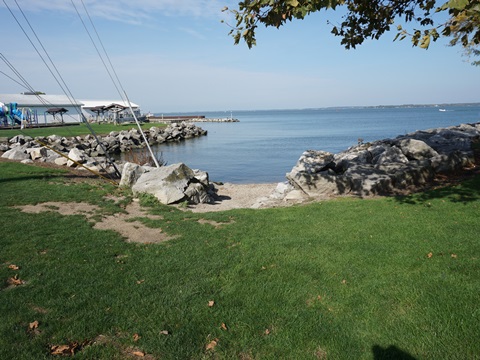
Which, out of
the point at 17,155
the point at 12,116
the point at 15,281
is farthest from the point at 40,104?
the point at 15,281

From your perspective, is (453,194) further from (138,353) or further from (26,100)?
(26,100)

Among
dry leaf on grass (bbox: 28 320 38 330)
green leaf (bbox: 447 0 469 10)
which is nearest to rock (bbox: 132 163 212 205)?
dry leaf on grass (bbox: 28 320 38 330)

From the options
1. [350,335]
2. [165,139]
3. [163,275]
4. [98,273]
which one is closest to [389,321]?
[350,335]

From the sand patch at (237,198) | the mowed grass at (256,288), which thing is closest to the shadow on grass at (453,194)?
→ the mowed grass at (256,288)

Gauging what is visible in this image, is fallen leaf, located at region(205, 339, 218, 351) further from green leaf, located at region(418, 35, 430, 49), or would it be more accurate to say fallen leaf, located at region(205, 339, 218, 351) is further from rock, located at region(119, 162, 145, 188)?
rock, located at region(119, 162, 145, 188)

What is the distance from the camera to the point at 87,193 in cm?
1267

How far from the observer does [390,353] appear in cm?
414

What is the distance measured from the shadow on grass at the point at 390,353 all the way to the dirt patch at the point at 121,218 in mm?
5373

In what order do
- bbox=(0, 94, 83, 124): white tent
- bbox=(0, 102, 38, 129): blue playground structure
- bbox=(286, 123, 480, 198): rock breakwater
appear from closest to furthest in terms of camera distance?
bbox=(286, 123, 480, 198): rock breakwater → bbox=(0, 102, 38, 129): blue playground structure → bbox=(0, 94, 83, 124): white tent

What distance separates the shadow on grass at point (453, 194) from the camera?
9834 mm

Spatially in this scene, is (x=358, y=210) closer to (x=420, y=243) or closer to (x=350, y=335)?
(x=420, y=243)

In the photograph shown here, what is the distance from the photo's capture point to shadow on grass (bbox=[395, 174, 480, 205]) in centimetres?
983

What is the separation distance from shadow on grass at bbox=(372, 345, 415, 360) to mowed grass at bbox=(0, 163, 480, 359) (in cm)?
1

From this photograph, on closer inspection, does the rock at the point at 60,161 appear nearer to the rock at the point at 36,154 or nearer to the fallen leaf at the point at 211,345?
the rock at the point at 36,154
